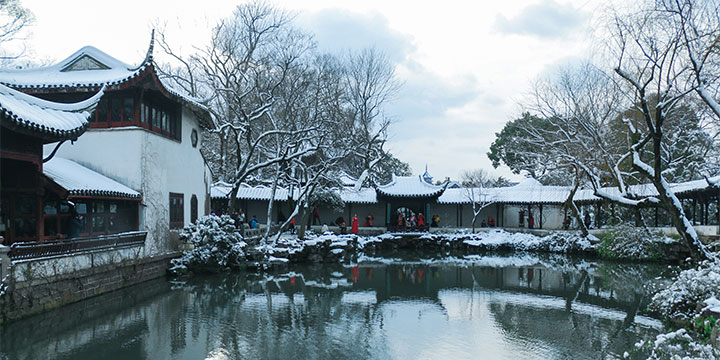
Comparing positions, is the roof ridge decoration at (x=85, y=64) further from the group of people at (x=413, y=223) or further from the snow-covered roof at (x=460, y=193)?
the group of people at (x=413, y=223)

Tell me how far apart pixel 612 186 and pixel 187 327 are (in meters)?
19.4

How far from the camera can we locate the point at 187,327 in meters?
8.72

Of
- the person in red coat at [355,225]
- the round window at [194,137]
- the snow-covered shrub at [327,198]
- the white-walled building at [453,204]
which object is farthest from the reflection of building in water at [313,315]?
the white-walled building at [453,204]

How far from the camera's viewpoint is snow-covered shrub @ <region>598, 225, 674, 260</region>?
56.9 feet

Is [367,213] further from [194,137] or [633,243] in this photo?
[633,243]

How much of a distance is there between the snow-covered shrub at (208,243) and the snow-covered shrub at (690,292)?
10368 mm

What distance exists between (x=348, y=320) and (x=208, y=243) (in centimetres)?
612

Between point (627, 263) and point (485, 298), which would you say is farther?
point (627, 263)

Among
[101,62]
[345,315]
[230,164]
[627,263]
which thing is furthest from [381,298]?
[230,164]

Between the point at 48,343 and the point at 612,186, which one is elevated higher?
the point at 612,186

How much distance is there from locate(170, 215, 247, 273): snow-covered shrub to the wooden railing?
1484 mm

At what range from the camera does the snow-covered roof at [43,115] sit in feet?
27.7

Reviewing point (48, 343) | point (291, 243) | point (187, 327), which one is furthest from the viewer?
point (291, 243)

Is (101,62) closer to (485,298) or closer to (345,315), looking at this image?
(345,315)
